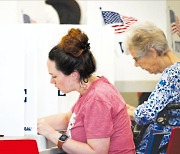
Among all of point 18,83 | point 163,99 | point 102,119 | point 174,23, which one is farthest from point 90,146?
point 174,23

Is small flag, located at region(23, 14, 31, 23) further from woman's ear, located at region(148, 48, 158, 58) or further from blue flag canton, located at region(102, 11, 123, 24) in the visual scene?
woman's ear, located at region(148, 48, 158, 58)

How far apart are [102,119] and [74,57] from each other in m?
0.34

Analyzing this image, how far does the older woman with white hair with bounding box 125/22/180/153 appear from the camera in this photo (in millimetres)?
2285

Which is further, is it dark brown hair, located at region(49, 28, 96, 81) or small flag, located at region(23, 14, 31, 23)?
small flag, located at region(23, 14, 31, 23)

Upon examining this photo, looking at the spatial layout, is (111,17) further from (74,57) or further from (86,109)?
(86,109)

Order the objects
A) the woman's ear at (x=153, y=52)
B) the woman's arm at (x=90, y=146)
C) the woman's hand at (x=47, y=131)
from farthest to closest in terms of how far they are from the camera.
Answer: the woman's ear at (x=153, y=52), the woman's hand at (x=47, y=131), the woman's arm at (x=90, y=146)

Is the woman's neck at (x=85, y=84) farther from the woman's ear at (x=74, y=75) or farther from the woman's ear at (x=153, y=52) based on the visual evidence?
the woman's ear at (x=153, y=52)

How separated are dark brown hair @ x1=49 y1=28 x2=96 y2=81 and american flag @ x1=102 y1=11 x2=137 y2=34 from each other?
1025mm

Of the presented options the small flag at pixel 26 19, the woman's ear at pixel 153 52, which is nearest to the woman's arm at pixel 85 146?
the woman's ear at pixel 153 52

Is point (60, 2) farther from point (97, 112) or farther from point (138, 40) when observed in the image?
point (97, 112)

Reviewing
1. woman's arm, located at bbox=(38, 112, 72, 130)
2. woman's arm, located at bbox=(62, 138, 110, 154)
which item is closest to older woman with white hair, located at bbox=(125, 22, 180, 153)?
woman's arm, located at bbox=(38, 112, 72, 130)

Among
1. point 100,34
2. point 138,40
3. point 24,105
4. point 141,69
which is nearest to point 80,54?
point 24,105

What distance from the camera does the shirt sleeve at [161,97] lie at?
7.47 feet

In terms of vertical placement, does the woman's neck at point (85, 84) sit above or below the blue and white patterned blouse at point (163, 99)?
above
